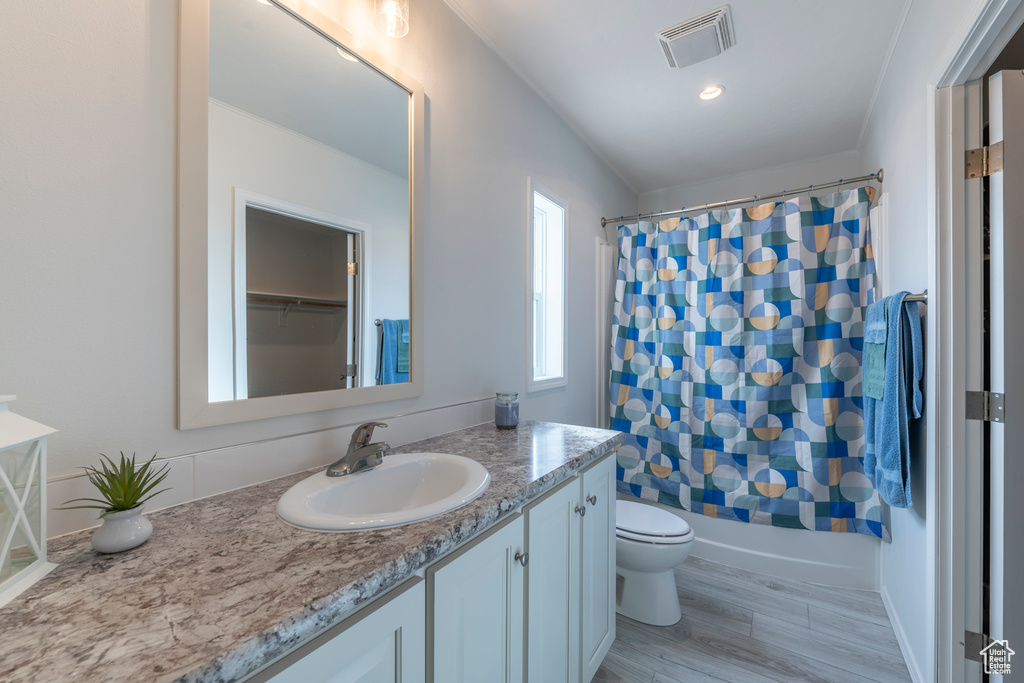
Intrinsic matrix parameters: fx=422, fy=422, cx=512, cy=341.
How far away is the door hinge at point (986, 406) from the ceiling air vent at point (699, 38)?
1.52 metres

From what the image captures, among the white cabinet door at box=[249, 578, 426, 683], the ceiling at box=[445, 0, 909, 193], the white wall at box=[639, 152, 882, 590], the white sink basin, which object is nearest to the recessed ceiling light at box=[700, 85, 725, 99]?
the ceiling at box=[445, 0, 909, 193]

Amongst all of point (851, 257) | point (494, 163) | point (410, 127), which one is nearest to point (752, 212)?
point (851, 257)

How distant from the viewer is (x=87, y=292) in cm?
77

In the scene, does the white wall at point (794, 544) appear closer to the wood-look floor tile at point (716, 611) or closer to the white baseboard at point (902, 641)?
the white baseboard at point (902, 641)

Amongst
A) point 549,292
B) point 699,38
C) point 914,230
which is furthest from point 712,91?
point 549,292

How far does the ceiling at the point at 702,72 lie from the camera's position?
1.59 m

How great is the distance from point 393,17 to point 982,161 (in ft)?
5.93

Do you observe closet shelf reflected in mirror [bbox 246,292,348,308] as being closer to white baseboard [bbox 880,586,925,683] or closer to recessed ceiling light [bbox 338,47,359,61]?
recessed ceiling light [bbox 338,47,359,61]

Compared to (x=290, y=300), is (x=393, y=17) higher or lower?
higher

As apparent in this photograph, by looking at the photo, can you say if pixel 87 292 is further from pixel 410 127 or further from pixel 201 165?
pixel 410 127

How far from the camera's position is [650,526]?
193 cm

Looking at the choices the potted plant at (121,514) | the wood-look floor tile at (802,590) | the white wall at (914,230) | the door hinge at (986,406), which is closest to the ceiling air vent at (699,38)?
the white wall at (914,230)

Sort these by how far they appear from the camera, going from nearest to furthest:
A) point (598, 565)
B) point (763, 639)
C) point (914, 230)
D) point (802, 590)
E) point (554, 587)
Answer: point (554, 587), point (598, 565), point (914, 230), point (763, 639), point (802, 590)

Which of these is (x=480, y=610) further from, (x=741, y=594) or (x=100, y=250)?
(x=741, y=594)
